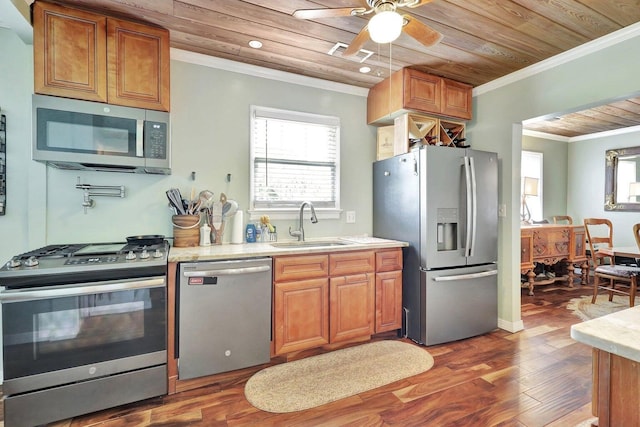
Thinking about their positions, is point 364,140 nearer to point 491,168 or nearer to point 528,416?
point 491,168

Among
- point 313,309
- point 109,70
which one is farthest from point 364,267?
point 109,70

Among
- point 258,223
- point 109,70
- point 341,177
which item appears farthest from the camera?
point 341,177

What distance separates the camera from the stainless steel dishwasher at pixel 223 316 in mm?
2041

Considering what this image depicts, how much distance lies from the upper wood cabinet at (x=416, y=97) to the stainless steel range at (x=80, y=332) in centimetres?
246

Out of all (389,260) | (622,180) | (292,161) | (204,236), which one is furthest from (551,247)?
(204,236)

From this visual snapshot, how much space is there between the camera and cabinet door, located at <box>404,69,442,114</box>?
2.90 meters

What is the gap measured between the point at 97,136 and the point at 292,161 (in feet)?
5.26

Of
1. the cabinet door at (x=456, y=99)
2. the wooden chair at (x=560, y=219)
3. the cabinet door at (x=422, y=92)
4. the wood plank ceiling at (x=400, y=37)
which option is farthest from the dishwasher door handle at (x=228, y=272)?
the wooden chair at (x=560, y=219)

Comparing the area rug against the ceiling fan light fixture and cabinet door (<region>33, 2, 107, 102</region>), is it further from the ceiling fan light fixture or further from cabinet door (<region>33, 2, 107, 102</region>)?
cabinet door (<region>33, 2, 107, 102</region>)

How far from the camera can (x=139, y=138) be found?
7.03 ft

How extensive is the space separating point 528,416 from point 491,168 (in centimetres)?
207

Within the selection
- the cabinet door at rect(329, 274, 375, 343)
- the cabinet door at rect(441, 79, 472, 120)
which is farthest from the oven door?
the cabinet door at rect(441, 79, 472, 120)

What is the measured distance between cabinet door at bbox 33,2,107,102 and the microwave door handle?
0.26 m

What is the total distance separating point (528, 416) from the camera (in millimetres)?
1796
